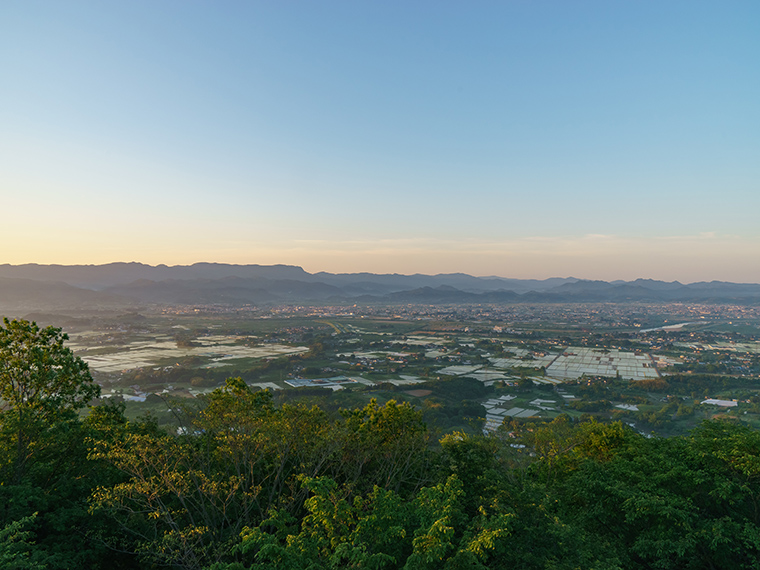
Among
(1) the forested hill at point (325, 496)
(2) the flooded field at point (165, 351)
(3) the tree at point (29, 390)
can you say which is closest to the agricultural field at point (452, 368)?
(2) the flooded field at point (165, 351)

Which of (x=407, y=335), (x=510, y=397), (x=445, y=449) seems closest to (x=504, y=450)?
(x=445, y=449)

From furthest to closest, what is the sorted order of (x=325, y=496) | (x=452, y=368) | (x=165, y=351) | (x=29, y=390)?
(x=165, y=351) → (x=452, y=368) → (x=29, y=390) → (x=325, y=496)

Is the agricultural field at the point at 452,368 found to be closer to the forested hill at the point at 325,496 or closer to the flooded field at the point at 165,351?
the flooded field at the point at 165,351

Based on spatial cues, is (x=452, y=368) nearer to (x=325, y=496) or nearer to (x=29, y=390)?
(x=325, y=496)

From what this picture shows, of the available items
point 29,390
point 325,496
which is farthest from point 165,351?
point 325,496

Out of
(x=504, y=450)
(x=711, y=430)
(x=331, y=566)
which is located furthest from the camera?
(x=504, y=450)

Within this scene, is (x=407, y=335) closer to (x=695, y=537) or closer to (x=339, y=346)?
(x=339, y=346)
